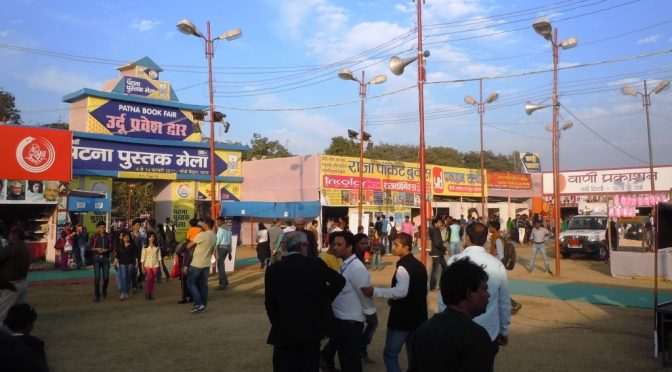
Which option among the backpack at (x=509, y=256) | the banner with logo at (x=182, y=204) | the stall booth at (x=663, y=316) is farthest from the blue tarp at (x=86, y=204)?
the stall booth at (x=663, y=316)

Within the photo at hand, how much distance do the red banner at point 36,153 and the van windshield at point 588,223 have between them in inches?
793

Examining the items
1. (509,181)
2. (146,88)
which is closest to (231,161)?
(146,88)

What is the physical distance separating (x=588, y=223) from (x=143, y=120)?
66.4ft

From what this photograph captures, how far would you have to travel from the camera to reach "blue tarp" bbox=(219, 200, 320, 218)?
2570 centimetres

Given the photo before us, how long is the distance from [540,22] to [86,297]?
13.0 m

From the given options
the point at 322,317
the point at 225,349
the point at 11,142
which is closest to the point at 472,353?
the point at 322,317

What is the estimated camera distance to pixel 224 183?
28.4 metres

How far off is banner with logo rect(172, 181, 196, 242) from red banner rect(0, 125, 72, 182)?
766cm

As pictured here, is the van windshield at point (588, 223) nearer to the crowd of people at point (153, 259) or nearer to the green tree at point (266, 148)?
the crowd of people at point (153, 259)

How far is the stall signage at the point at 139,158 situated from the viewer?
2292cm

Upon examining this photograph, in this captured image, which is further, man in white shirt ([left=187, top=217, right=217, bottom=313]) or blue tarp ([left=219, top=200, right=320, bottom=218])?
blue tarp ([left=219, top=200, right=320, bottom=218])

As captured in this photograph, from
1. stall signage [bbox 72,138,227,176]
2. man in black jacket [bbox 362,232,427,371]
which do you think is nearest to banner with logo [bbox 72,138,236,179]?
stall signage [bbox 72,138,227,176]

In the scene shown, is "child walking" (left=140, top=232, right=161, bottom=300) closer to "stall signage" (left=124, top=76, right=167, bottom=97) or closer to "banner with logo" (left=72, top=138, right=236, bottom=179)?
"banner with logo" (left=72, top=138, right=236, bottom=179)

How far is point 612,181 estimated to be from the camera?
42062 millimetres
